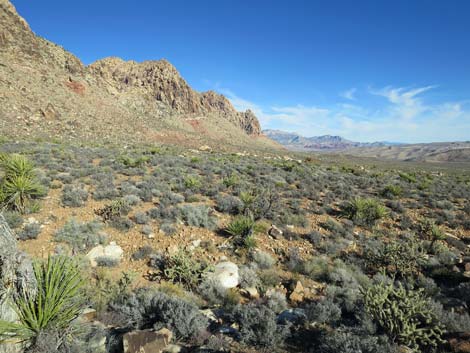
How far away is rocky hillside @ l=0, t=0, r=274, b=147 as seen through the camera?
3253 cm

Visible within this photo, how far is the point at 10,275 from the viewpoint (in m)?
3.06

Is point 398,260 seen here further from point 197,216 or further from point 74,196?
point 74,196

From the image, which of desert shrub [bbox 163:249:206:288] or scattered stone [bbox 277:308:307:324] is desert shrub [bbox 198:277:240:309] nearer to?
desert shrub [bbox 163:249:206:288]

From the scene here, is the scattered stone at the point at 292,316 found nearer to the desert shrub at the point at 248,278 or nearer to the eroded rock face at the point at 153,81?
the desert shrub at the point at 248,278

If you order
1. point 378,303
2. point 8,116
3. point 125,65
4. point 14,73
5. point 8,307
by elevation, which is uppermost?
point 125,65

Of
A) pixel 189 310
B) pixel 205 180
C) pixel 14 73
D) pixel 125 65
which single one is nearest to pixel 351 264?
pixel 189 310

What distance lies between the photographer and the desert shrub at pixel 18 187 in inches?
299

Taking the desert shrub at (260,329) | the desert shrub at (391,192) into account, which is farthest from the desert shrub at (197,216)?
the desert shrub at (391,192)

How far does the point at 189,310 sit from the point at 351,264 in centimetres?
467

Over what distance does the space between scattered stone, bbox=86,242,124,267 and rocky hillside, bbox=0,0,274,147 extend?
88.6 feet

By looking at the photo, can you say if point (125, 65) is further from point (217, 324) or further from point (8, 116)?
point (217, 324)

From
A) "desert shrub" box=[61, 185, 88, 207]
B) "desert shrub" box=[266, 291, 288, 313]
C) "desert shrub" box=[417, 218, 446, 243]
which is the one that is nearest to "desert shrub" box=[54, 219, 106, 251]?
"desert shrub" box=[61, 185, 88, 207]

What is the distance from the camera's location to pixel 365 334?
3822mm

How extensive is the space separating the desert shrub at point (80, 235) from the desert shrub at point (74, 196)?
1478 mm
